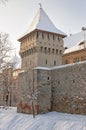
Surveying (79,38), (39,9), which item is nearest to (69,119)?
(39,9)

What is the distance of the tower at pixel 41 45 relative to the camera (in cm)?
2389

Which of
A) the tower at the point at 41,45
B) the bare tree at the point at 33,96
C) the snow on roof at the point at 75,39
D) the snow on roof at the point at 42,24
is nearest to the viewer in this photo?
the bare tree at the point at 33,96

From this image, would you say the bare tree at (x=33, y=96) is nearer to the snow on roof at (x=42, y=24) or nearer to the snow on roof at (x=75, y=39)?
the snow on roof at (x=42, y=24)

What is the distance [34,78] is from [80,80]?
168 inches

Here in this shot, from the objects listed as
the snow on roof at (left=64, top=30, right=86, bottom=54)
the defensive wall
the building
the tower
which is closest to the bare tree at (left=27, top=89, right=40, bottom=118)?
the defensive wall

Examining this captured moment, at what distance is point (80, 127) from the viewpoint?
48.8ft

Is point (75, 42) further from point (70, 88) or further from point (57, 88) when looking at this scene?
point (70, 88)

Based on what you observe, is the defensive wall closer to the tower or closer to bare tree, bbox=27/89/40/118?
bare tree, bbox=27/89/40/118

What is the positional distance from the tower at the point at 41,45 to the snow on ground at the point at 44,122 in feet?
18.1

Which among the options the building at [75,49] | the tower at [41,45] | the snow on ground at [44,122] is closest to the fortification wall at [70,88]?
the snow on ground at [44,122]

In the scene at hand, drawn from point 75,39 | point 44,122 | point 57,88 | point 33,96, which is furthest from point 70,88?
point 75,39

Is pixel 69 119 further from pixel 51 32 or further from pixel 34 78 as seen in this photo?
pixel 51 32

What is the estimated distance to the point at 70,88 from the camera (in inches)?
749

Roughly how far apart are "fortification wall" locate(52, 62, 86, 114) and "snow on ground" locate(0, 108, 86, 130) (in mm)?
685
